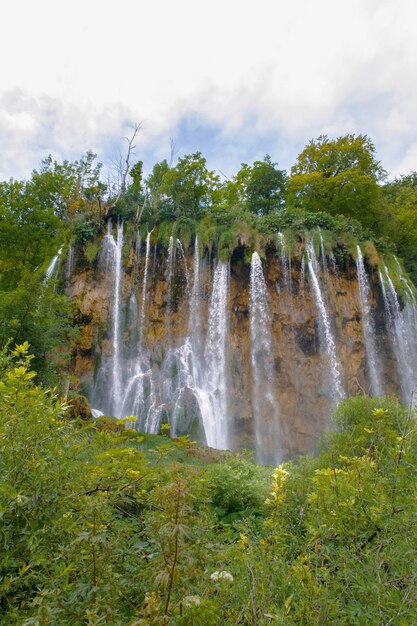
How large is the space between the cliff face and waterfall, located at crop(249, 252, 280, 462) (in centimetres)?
5

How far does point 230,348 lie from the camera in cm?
1930

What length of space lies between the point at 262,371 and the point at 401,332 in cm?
809

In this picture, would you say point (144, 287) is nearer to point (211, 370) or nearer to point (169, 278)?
point (169, 278)

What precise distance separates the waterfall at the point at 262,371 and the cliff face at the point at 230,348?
0.17 feet

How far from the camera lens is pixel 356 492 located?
312 centimetres

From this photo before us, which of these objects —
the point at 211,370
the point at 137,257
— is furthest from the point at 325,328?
the point at 137,257

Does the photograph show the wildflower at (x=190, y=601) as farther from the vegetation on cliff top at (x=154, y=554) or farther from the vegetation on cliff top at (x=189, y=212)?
the vegetation on cliff top at (x=189, y=212)

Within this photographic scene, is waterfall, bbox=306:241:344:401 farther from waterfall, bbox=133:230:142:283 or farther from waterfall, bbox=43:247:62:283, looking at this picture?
waterfall, bbox=43:247:62:283

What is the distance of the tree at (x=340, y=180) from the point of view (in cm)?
2509

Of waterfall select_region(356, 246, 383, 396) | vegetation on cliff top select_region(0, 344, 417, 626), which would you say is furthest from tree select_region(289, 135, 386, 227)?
vegetation on cliff top select_region(0, 344, 417, 626)

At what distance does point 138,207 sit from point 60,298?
38.7 ft

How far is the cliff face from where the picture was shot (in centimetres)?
1798

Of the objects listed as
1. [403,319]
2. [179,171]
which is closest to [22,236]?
[179,171]

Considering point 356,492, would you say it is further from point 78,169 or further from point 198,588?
point 78,169
